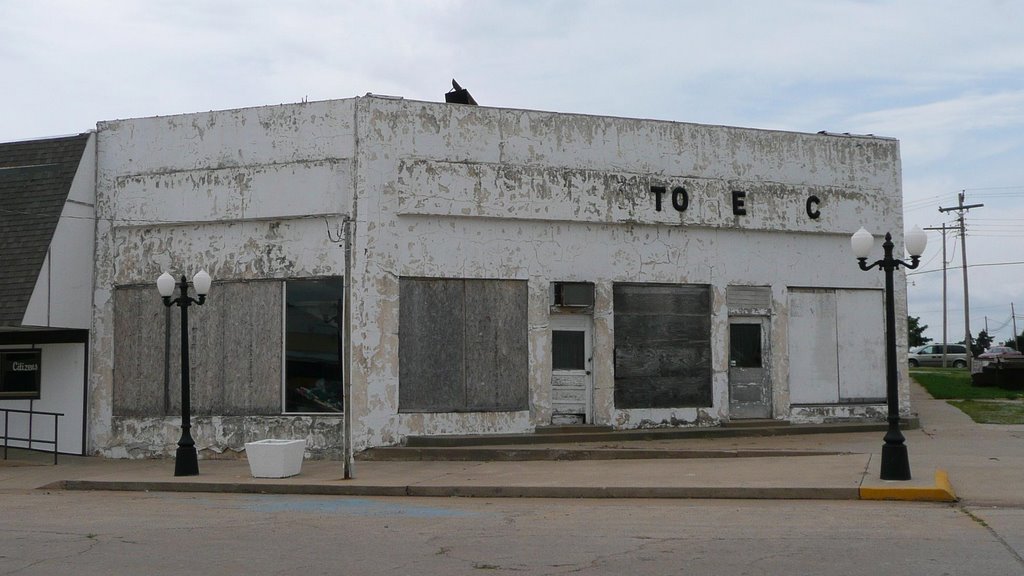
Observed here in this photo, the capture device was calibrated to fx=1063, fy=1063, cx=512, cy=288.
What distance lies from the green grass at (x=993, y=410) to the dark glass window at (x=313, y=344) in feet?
48.0

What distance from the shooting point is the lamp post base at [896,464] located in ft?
46.1

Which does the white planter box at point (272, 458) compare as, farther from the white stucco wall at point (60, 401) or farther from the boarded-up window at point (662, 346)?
the boarded-up window at point (662, 346)

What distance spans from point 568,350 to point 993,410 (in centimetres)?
1306

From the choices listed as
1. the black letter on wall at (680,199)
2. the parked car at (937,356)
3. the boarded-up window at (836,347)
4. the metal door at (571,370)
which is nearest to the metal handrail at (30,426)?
the metal door at (571,370)

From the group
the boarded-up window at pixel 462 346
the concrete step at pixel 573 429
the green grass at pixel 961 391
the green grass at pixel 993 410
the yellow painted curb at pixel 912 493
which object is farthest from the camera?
the green grass at pixel 961 391

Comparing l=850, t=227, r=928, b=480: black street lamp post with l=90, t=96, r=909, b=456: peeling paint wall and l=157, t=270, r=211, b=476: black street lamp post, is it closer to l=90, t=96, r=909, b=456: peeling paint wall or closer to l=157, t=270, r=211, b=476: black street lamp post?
l=90, t=96, r=909, b=456: peeling paint wall

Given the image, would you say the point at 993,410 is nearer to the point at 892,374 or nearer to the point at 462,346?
the point at 892,374

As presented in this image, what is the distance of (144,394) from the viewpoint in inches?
831

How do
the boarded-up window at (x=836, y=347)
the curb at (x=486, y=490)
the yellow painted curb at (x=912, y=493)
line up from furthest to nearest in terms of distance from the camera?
1. the boarded-up window at (x=836, y=347)
2. the curb at (x=486, y=490)
3. the yellow painted curb at (x=912, y=493)

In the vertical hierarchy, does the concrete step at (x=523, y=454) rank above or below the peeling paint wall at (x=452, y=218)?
below

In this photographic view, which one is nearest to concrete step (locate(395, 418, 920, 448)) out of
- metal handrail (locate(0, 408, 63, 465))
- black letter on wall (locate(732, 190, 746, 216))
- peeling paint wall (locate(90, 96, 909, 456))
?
peeling paint wall (locate(90, 96, 909, 456))

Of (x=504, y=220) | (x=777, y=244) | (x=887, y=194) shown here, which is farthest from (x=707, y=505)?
(x=887, y=194)

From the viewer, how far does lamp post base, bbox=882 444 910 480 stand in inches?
553

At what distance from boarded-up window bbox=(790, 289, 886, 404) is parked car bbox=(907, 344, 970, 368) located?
50.1 m
